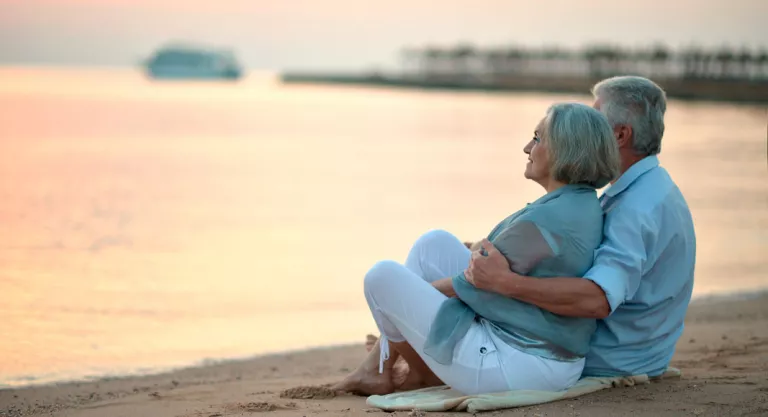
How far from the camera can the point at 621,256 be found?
119 inches

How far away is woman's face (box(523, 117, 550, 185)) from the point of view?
3.01 metres

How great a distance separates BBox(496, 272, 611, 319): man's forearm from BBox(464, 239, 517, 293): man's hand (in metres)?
0.01

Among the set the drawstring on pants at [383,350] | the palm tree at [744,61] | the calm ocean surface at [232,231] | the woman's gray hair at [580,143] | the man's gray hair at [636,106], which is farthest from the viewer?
the palm tree at [744,61]

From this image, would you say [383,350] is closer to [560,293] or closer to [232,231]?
[560,293]

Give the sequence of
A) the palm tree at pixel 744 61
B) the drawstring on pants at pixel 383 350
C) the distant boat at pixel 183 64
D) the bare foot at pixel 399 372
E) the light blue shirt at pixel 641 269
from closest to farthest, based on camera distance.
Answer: the light blue shirt at pixel 641 269, the drawstring on pants at pixel 383 350, the bare foot at pixel 399 372, the palm tree at pixel 744 61, the distant boat at pixel 183 64

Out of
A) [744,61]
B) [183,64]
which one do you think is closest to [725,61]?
[744,61]

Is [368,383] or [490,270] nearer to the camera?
[490,270]

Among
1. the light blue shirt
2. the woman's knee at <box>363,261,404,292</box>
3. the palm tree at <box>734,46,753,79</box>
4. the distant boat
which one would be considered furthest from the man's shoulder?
the distant boat

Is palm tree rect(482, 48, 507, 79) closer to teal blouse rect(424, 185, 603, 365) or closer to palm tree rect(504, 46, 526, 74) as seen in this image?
palm tree rect(504, 46, 526, 74)

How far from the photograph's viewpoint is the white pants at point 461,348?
3.08m

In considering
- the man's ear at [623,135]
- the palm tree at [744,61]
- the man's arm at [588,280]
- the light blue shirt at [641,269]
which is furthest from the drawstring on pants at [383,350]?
the palm tree at [744,61]

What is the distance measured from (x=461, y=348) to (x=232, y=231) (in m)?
7.79

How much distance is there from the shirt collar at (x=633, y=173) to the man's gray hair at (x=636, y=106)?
35 millimetres

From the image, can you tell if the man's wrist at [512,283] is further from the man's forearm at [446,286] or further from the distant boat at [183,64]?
the distant boat at [183,64]
